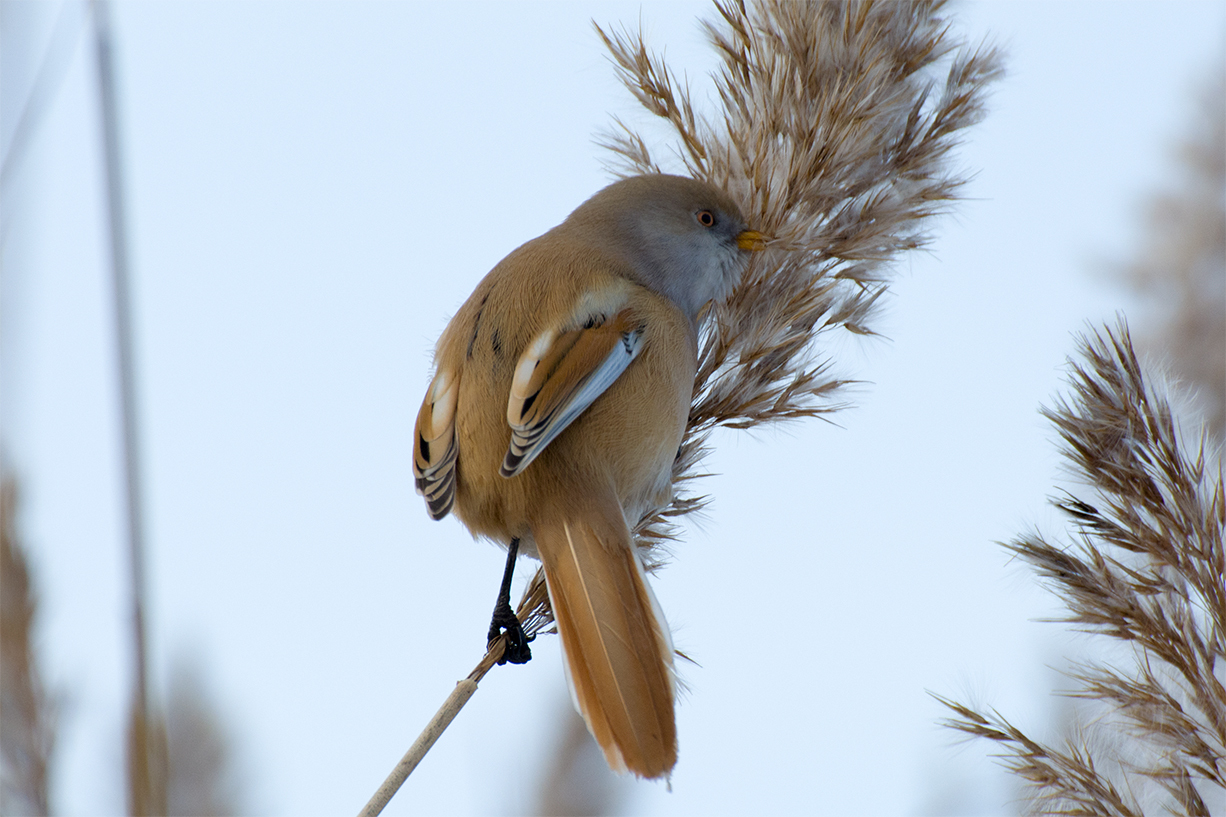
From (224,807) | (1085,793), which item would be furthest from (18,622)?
(224,807)

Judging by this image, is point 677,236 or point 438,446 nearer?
point 438,446

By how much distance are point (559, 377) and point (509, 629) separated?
1.42 ft

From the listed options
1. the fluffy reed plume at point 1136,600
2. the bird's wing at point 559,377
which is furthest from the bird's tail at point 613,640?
the fluffy reed plume at point 1136,600

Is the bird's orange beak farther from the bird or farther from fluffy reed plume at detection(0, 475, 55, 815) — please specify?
fluffy reed plume at detection(0, 475, 55, 815)

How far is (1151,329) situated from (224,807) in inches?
98.8

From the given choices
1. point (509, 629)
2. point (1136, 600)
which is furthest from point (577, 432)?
point (1136, 600)

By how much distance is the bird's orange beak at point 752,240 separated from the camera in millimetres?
2104

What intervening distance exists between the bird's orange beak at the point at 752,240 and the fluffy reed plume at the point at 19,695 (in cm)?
145

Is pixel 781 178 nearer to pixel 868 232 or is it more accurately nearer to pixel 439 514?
pixel 868 232

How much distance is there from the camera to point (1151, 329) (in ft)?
8.31

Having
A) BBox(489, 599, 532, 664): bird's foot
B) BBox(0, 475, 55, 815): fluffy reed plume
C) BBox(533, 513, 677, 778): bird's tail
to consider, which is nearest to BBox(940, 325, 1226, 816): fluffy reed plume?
BBox(533, 513, 677, 778): bird's tail

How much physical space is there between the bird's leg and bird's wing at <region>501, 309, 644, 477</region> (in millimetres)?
234

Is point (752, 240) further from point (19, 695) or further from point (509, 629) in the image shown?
point (19, 695)

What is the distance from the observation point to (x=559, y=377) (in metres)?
1.81
